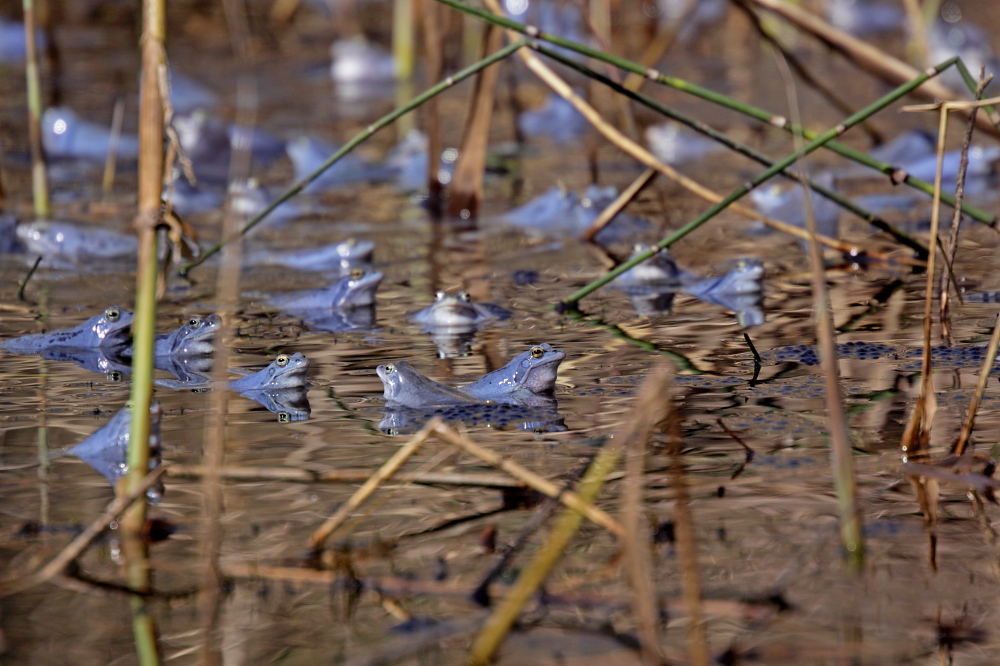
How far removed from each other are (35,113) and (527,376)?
6.81 feet

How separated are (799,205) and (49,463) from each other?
2.87m

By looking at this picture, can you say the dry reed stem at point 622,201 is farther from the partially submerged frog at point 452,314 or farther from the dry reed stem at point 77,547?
the dry reed stem at point 77,547

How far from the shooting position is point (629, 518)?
1220mm

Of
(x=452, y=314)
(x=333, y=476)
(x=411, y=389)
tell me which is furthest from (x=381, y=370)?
(x=452, y=314)

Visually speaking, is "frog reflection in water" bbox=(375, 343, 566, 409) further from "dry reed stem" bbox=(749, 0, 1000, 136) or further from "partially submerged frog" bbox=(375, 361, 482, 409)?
"dry reed stem" bbox=(749, 0, 1000, 136)

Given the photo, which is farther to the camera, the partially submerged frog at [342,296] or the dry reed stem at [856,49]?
the partially submerged frog at [342,296]

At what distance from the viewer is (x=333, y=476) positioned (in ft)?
5.85

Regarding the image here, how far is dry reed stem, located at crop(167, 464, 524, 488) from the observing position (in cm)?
177

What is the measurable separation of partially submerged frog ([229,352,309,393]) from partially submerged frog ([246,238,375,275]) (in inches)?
46.7

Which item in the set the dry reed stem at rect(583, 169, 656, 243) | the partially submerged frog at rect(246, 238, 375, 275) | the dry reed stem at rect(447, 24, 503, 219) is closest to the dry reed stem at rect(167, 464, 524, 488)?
the dry reed stem at rect(583, 169, 656, 243)

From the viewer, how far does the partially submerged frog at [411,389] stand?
7.07 ft

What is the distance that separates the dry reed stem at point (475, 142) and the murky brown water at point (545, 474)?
1.42ft

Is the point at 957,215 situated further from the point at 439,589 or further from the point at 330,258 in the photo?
the point at 330,258

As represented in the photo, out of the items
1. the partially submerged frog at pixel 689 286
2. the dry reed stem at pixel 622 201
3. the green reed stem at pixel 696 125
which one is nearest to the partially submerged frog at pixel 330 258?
the dry reed stem at pixel 622 201
